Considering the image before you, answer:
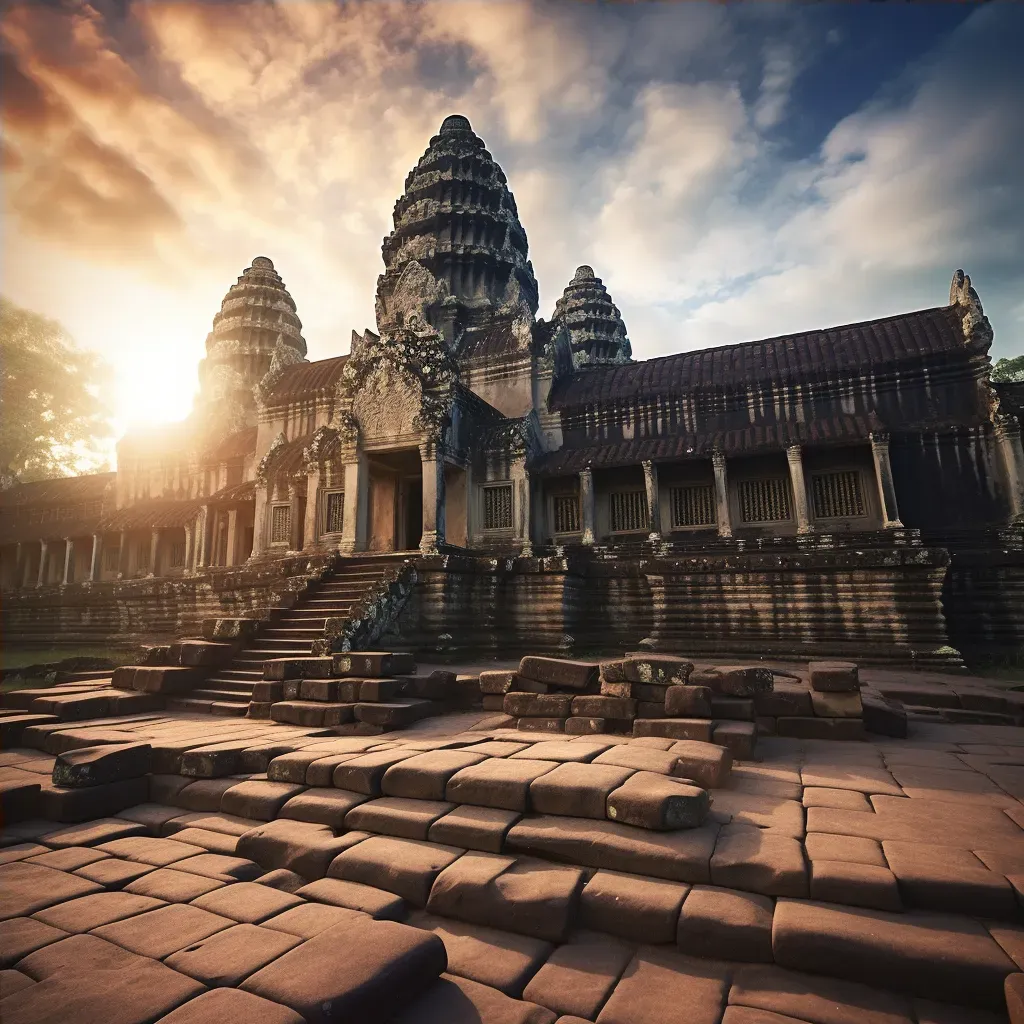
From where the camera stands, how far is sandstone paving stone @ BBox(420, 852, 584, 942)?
230cm

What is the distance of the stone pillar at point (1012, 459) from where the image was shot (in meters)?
10.5

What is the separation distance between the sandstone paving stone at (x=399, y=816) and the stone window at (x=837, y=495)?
11.1 m

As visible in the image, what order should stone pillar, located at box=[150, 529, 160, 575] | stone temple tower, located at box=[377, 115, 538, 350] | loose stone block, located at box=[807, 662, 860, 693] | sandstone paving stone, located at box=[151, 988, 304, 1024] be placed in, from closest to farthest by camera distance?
sandstone paving stone, located at box=[151, 988, 304, 1024]
loose stone block, located at box=[807, 662, 860, 693]
stone temple tower, located at box=[377, 115, 538, 350]
stone pillar, located at box=[150, 529, 160, 575]

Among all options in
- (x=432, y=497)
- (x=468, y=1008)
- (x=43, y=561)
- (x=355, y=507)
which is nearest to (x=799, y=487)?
(x=432, y=497)

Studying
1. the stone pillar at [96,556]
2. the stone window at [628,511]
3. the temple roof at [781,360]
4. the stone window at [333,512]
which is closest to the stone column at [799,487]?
the temple roof at [781,360]

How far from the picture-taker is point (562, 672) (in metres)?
5.25

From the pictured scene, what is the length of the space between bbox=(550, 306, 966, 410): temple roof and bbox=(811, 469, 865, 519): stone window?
2281mm

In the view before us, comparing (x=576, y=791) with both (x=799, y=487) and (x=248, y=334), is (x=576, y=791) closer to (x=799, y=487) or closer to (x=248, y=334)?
(x=799, y=487)

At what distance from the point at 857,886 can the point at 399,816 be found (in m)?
2.10

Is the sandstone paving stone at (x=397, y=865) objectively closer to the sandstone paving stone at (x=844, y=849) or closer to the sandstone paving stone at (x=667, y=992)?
the sandstone paving stone at (x=667, y=992)

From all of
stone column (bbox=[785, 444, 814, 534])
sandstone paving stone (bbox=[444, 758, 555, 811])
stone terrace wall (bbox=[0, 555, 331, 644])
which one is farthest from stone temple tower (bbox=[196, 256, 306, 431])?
sandstone paving stone (bbox=[444, 758, 555, 811])

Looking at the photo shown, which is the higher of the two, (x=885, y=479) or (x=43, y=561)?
(x=43, y=561)

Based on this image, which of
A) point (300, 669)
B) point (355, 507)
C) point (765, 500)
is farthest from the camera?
point (765, 500)

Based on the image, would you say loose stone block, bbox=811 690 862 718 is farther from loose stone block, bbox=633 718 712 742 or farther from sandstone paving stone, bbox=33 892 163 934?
sandstone paving stone, bbox=33 892 163 934
